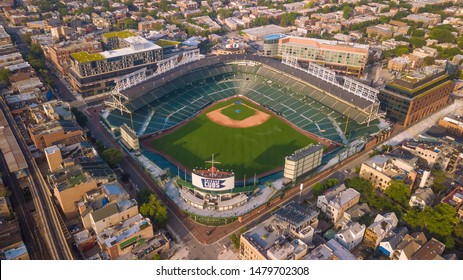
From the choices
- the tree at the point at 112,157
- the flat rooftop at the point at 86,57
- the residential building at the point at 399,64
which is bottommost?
the tree at the point at 112,157

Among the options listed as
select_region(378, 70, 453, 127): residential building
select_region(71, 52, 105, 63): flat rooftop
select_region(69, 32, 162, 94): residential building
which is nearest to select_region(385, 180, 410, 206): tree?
select_region(378, 70, 453, 127): residential building

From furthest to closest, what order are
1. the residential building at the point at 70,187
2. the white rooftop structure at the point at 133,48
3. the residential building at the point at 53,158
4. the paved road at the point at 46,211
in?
the white rooftop structure at the point at 133,48 < the residential building at the point at 53,158 < the residential building at the point at 70,187 < the paved road at the point at 46,211

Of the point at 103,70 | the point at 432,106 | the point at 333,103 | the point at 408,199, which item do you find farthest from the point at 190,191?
the point at 432,106

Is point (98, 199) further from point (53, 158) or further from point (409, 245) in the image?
point (409, 245)

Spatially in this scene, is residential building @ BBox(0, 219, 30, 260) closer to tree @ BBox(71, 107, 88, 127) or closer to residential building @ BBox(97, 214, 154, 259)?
residential building @ BBox(97, 214, 154, 259)

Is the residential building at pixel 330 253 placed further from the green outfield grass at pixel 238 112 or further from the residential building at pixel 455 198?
the green outfield grass at pixel 238 112

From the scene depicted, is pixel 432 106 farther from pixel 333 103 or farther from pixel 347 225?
pixel 347 225

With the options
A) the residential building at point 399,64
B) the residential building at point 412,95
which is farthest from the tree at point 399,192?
the residential building at point 399,64
